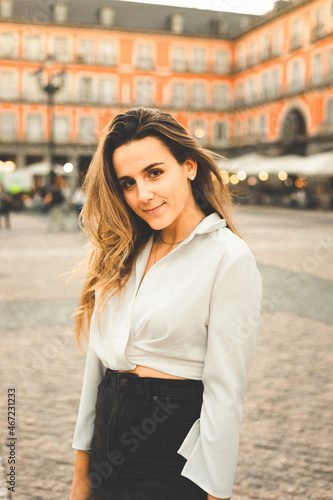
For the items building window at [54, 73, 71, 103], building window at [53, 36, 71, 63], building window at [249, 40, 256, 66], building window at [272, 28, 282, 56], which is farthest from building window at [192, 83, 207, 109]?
building window at [53, 36, 71, 63]

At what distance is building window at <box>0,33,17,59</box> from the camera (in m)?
42.2

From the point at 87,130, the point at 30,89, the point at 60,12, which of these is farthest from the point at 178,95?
the point at 30,89

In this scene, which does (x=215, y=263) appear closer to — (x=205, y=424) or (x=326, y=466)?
(x=205, y=424)

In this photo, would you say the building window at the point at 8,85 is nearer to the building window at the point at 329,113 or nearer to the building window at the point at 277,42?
the building window at the point at 277,42

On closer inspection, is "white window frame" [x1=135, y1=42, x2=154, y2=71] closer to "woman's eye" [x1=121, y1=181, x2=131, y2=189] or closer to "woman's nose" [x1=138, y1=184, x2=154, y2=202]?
"woman's eye" [x1=121, y1=181, x2=131, y2=189]

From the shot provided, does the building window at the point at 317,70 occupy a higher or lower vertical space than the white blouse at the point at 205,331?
higher

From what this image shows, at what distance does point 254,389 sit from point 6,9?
44.4 meters

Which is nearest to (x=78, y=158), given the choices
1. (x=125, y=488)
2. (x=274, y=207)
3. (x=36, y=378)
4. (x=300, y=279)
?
(x=274, y=207)

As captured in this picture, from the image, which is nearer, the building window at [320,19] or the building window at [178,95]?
the building window at [320,19]

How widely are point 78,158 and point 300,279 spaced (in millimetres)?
39989

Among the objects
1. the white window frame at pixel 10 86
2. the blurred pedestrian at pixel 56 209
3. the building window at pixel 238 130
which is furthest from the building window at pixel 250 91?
the blurred pedestrian at pixel 56 209

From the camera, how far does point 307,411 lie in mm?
3742

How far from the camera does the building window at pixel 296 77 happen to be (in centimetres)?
3594

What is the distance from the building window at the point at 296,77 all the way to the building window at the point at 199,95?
10594mm
